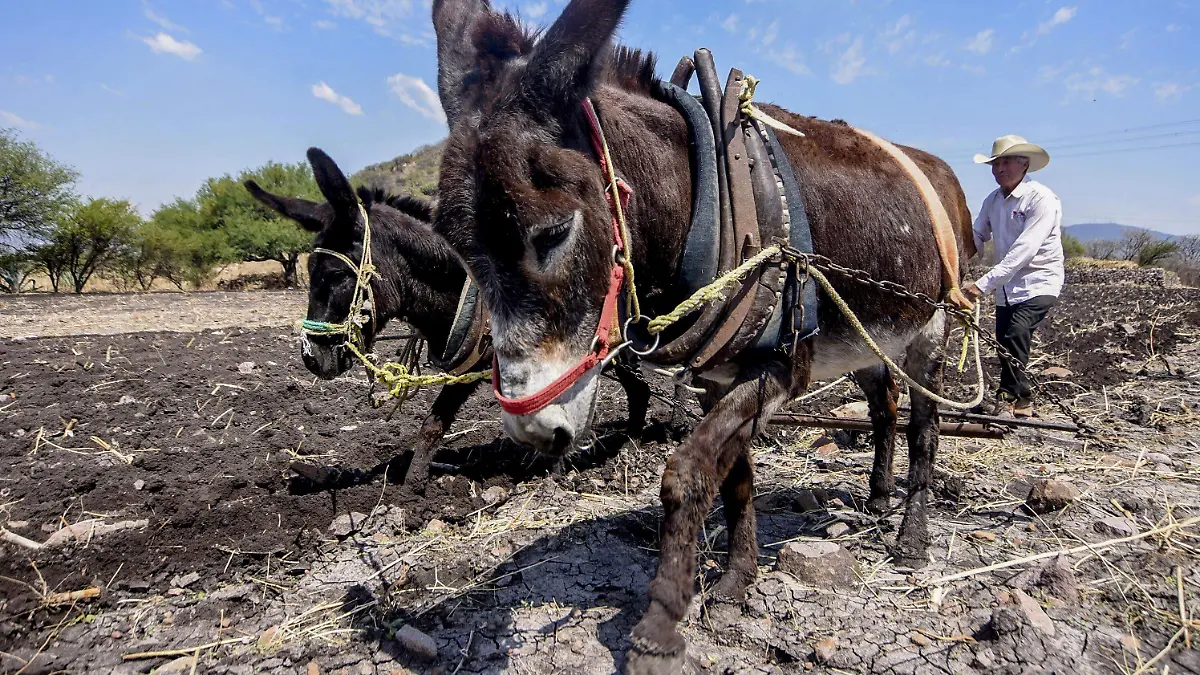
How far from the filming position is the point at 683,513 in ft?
6.74

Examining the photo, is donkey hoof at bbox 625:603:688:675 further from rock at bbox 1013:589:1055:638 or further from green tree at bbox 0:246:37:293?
green tree at bbox 0:246:37:293

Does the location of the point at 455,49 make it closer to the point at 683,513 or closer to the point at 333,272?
the point at 683,513

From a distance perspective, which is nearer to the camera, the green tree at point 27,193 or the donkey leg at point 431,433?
the donkey leg at point 431,433

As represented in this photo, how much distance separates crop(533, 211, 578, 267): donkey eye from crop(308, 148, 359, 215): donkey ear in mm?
2881

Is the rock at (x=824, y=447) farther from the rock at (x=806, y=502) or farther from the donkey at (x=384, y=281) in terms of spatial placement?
the donkey at (x=384, y=281)

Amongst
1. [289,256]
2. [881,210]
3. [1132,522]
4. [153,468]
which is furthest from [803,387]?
[289,256]

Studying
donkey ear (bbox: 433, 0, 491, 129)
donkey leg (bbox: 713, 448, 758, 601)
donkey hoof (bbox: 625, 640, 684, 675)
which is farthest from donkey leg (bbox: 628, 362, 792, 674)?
donkey ear (bbox: 433, 0, 491, 129)

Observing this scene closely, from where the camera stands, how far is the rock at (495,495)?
4.03 metres

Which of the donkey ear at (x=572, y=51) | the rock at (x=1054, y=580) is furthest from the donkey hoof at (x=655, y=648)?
the rock at (x=1054, y=580)

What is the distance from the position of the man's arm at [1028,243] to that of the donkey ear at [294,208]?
443cm

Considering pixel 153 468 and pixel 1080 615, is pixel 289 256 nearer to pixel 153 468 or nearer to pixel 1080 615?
pixel 153 468

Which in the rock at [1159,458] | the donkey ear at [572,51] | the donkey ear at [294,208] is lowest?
the rock at [1159,458]

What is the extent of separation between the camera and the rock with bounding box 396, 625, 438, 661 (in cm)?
249

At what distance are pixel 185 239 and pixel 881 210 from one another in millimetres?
35008
